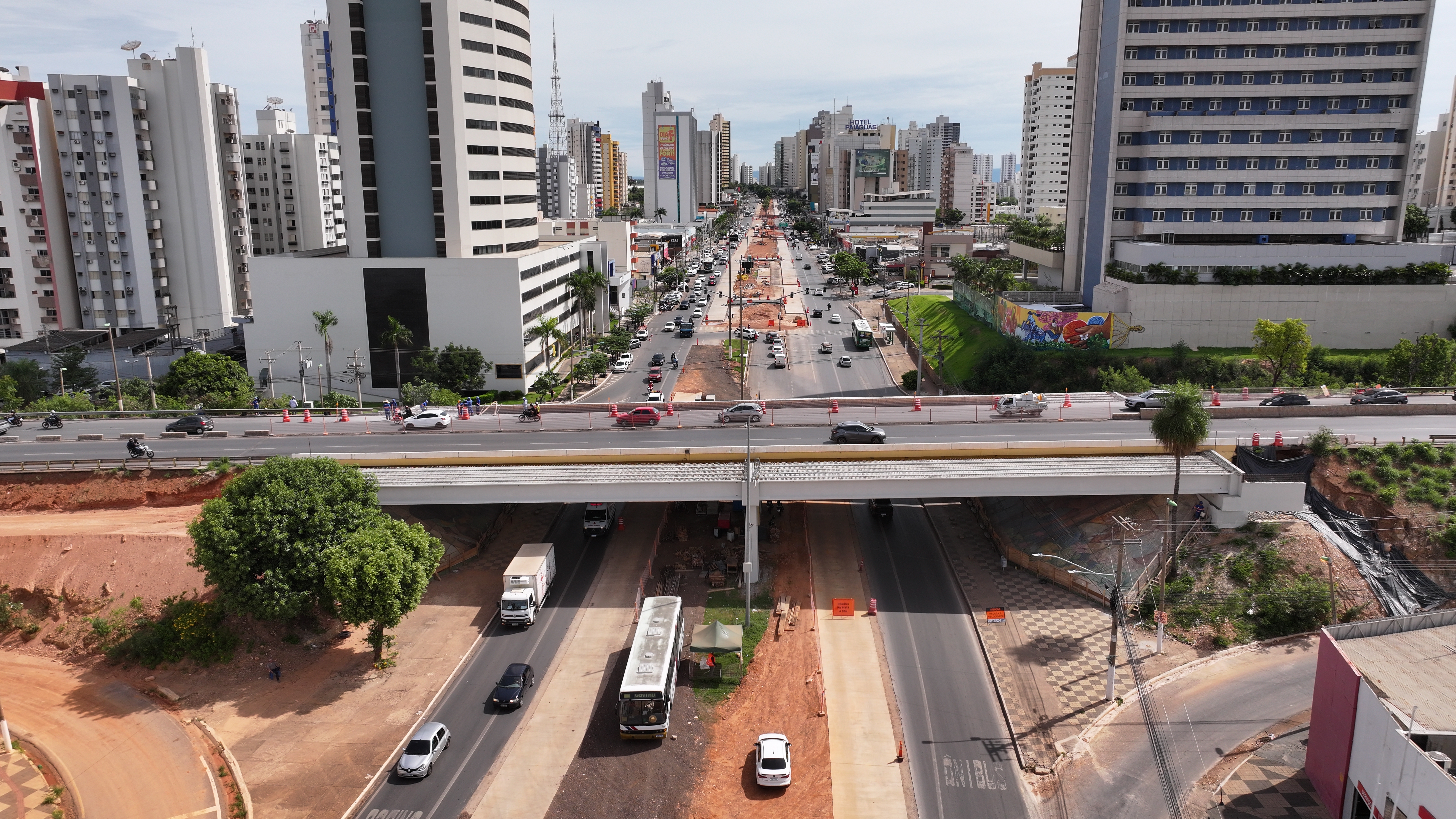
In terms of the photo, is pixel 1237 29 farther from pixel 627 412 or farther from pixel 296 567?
pixel 296 567

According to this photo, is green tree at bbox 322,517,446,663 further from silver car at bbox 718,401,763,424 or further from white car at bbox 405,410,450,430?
silver car at bbox 718,401,763,424

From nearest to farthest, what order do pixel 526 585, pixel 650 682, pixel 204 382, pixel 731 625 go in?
1. pixel 650 682
2. pixel 731 625
3. pixel 526 585
4. pixel 204 382

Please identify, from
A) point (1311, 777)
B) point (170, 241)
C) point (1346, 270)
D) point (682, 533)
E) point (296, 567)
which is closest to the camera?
point (1311, 777)

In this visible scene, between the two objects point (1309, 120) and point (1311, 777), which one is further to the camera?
point (1309, 120)

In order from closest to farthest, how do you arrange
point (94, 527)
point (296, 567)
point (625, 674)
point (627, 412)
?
1. point (625, 674)
2. point (296, 567)
3. point (94, 527)
4. point (627, 412)

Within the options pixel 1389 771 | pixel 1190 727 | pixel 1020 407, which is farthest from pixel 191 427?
pixel 1389 771

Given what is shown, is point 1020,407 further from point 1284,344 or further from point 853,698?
point 853,698

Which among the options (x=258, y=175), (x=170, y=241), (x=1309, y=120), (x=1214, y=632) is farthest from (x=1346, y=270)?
(x=258, y=175)

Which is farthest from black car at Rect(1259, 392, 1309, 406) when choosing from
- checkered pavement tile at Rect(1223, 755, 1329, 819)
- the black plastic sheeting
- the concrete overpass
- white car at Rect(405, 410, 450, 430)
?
white car at Rect(405, 410, 450, 430)
